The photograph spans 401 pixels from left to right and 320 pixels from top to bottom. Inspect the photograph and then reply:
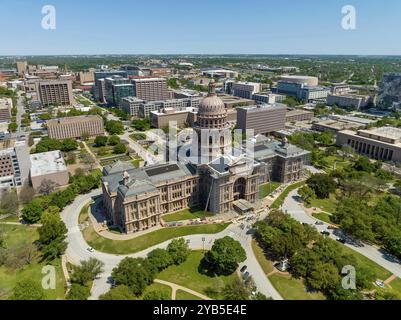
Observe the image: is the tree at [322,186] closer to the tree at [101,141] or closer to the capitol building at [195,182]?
the capitol building at [195,182]

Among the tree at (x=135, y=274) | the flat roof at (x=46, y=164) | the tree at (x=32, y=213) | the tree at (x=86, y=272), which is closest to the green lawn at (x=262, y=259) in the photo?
the tree at (x=135, y=274)

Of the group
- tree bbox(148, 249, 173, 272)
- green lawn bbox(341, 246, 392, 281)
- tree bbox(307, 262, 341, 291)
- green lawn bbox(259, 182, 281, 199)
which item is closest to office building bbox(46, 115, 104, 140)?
green lawn bbox(259, 182, 281, 199)

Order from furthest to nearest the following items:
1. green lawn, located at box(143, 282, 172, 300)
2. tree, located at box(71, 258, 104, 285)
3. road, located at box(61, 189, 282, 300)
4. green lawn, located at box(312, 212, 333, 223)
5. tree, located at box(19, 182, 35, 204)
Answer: tree, located at box(19, 182, 35, 204)
green lawn, located at box(312, 212, 333, 223)
road, located at box(61, 189, 282, 300)
tree, located at box(71, 258, 104, 285)
green lawn, located at box(143, 282, 172, 300)

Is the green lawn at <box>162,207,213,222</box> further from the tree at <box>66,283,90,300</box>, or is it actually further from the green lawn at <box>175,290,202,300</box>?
the tree at <box>66,283,90,300</box>

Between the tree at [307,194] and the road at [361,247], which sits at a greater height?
the tree at [307,194]

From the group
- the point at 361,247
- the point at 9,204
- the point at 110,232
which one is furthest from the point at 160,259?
the point at 9,204

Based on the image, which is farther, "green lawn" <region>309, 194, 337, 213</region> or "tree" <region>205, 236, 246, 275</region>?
"green lawn" <region>309, 194, 337, 213</region>
